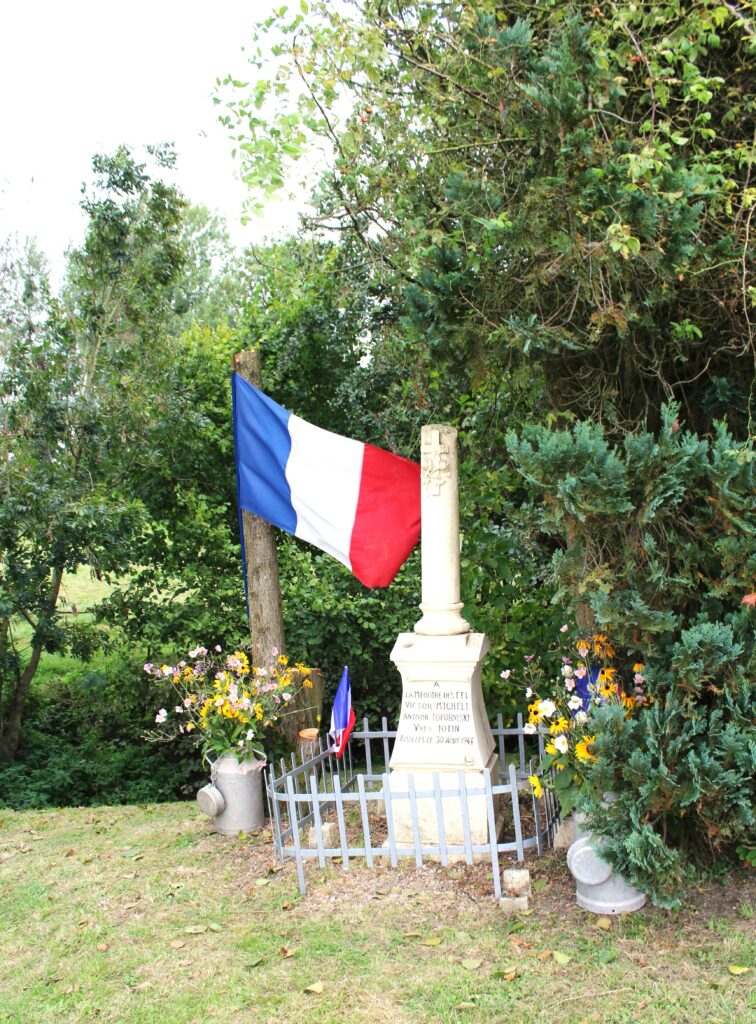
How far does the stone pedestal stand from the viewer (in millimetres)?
5285

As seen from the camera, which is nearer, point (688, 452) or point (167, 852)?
point (688, 452)

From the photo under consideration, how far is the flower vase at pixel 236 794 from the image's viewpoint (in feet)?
19.4

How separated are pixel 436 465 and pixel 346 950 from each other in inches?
106

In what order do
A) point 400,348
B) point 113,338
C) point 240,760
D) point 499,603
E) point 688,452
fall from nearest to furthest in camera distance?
1. point 688,452
2. point 240,760
3. point 499,603
4. point 400,348
5. point 113,338

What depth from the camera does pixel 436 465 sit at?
554 cm

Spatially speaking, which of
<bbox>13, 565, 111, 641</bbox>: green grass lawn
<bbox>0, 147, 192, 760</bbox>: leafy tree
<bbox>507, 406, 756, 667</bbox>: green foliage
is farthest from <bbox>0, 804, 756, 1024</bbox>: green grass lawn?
<bbox>13, 565, 111, 641</bbox>: green grass lawn

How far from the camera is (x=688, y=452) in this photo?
13.3 ft

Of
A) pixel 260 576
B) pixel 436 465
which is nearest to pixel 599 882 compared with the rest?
pixel 436 465

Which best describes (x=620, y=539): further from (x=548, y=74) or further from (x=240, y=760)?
(x=240, y=760)

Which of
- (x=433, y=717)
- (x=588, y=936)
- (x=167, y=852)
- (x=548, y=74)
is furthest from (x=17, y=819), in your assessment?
(x=548, y=74)

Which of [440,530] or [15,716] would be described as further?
[15,716]

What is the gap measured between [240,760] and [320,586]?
355 centimetres

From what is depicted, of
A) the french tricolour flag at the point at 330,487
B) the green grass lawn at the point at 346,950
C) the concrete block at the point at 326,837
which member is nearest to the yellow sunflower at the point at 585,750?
the green grass lawn at the point at 346,950

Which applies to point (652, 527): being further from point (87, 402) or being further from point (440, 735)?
point (87, 402)
